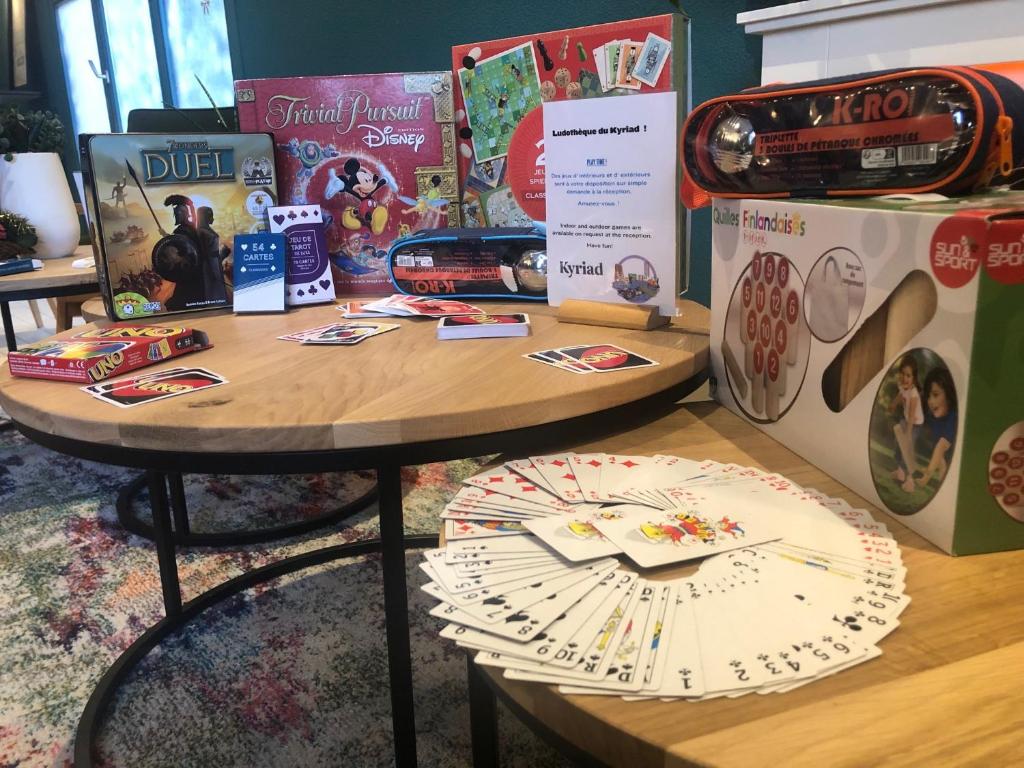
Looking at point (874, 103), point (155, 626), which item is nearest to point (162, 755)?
point (155, 626)

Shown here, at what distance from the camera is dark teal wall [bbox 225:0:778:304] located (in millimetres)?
2170

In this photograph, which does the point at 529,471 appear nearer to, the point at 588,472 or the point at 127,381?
the point at 588,472

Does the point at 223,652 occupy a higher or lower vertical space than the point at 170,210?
lower

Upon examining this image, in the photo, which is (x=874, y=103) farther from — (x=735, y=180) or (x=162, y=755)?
(x=162, y=755)

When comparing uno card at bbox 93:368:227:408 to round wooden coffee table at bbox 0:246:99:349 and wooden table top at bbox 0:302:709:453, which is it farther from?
round wooden coffee table at bbox 0:246:99:349

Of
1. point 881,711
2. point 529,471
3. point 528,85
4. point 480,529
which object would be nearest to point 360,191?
point 528,85

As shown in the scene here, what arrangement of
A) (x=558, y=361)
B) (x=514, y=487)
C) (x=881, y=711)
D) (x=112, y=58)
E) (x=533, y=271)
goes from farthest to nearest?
(x=112, y=58) < (x=533, y=271) < (x=558, y=361) < (x=514, y=487) < (x=881, y=711)

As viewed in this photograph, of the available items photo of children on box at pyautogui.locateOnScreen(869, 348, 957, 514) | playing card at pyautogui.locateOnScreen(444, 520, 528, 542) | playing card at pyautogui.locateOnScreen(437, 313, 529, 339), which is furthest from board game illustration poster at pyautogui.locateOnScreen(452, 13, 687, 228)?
playing card at pyautogui.locateOnScreen(444, 520, 528, 542)

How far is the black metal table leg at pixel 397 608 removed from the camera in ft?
3.19

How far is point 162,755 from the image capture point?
4.29 feet

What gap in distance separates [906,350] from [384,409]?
1.73ft

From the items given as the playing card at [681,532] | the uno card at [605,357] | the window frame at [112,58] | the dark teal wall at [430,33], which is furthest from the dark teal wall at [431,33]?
the window frame at [112,58]

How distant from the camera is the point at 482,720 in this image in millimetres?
755

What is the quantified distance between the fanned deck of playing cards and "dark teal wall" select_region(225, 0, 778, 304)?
3.81 feet
